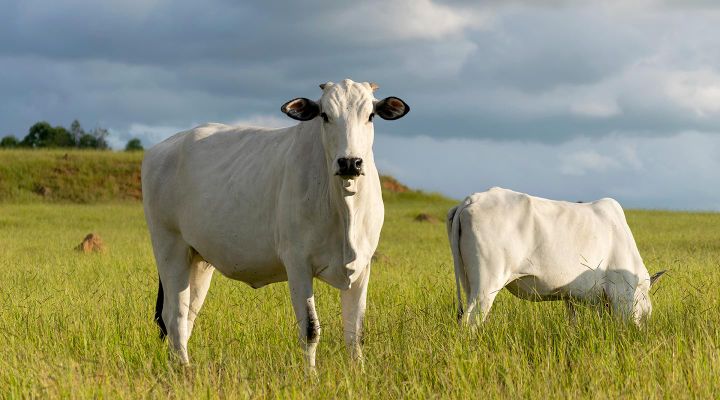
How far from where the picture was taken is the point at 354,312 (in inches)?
243

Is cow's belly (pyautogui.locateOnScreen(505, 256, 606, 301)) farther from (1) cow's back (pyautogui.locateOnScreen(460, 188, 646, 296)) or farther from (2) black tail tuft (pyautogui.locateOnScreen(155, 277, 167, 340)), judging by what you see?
(2) black tail tuft (pyautogui.locateOnScreen(155, 277, 167, 340))

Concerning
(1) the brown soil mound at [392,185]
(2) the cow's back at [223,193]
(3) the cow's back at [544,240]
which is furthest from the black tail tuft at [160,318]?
(1) the brown soil mound at [392,185]

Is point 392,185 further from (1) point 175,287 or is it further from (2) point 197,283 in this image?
(1) point 175,287

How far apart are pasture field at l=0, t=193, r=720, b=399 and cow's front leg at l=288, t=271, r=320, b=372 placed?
0.13 m

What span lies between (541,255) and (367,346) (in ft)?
5.59

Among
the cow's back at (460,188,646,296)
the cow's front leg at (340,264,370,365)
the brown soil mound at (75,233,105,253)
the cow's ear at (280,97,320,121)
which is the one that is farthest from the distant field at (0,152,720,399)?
the brown soil mound at (75,233,105,253)

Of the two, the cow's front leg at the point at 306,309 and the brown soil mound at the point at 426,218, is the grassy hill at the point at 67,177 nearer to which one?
the brown soil mound at the point at 426,218

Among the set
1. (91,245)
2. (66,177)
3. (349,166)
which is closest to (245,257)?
(349,166)

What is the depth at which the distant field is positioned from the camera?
5.50 m

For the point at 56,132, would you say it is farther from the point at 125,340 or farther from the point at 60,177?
the point at 125,340

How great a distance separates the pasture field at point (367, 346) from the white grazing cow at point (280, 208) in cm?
42

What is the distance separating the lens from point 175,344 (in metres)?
7.24

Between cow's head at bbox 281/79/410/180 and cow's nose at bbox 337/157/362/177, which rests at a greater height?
cow's head at bbox 281/79/410/180

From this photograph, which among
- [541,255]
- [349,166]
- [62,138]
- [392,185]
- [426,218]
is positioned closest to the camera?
[349,166]
